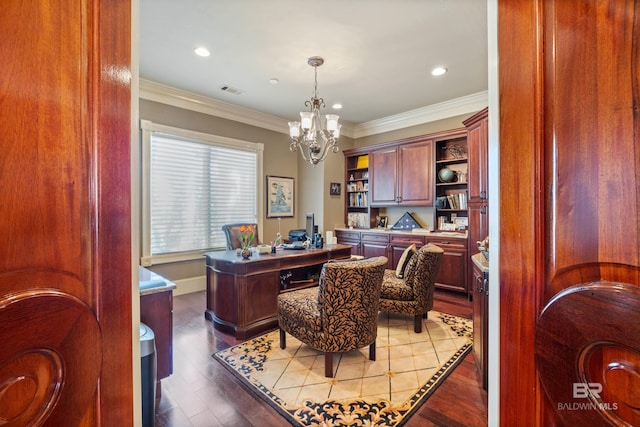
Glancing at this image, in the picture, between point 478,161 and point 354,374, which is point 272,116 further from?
point 354,374

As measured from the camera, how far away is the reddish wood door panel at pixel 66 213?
43 cm

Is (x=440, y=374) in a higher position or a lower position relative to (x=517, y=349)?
lower

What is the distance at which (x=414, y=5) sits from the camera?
230 centimetres

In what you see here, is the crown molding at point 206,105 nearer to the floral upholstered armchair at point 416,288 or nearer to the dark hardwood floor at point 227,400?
the dark hardwood floor at point 227,400

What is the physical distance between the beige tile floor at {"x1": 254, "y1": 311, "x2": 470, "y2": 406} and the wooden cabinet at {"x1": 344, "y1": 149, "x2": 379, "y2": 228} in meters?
2.94

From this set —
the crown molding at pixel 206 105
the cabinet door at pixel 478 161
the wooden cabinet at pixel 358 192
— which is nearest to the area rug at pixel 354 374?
the cabinet door at pixel 478 161

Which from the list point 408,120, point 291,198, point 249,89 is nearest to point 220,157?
point 249,89

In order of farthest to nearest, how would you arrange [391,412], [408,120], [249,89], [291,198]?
1. [291,198]
2. [408,120]
3. [249,89]
4. [391,412]

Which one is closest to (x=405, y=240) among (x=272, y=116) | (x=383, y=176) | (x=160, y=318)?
(x=383, y=176)

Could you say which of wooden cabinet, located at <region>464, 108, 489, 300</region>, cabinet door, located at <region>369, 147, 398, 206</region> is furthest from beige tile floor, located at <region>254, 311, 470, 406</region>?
cabinet door, located at <region>369, 147, 398, 206</region>

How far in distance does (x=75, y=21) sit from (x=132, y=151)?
0.78 ft

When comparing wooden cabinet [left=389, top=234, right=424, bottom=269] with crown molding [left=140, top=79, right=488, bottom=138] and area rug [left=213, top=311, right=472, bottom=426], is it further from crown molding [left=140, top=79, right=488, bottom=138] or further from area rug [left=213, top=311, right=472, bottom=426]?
crown molding [left=140, top=79, right=488, bottom=138]

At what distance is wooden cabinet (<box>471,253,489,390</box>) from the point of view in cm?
176

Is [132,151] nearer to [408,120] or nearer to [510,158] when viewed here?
[510,158]
